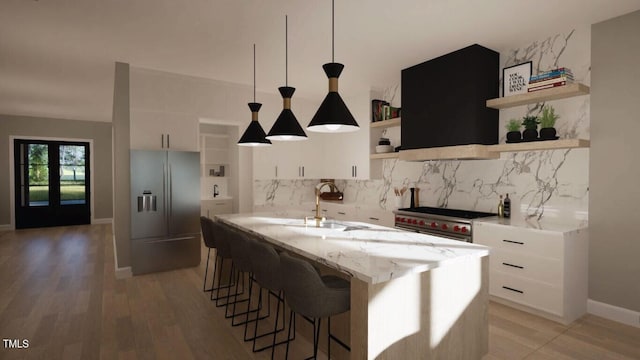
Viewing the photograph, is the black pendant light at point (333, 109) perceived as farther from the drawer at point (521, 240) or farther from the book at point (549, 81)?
the book at point (549, 81)

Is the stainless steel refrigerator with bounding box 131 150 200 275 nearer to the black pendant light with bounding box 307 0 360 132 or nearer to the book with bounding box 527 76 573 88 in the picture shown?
the black pendant light with bounding box 307 0 360 132

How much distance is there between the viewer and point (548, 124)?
136 inches

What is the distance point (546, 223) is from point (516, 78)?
5.31 feet

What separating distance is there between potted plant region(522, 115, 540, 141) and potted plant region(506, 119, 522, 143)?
0.05m

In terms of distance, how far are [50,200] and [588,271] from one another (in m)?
10.6

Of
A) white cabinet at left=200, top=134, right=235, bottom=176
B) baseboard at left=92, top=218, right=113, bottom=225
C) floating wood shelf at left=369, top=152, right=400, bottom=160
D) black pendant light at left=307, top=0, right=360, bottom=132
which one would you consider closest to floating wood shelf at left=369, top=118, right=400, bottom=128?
floating wood shelf at left=369, top=152, right=400, bottom=160

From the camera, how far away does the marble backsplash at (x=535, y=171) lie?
3.40m

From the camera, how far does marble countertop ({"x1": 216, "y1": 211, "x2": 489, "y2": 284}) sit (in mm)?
1898

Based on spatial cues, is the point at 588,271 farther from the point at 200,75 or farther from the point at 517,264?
the point at 200,75

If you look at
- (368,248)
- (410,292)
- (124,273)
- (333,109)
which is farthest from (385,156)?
(124,273)

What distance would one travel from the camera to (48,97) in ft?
21.1

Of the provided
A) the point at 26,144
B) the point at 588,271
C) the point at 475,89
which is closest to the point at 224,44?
the point at 475,89

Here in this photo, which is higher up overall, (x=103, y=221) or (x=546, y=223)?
(x=546, y=223)

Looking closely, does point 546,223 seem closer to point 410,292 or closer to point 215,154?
point 410,292
